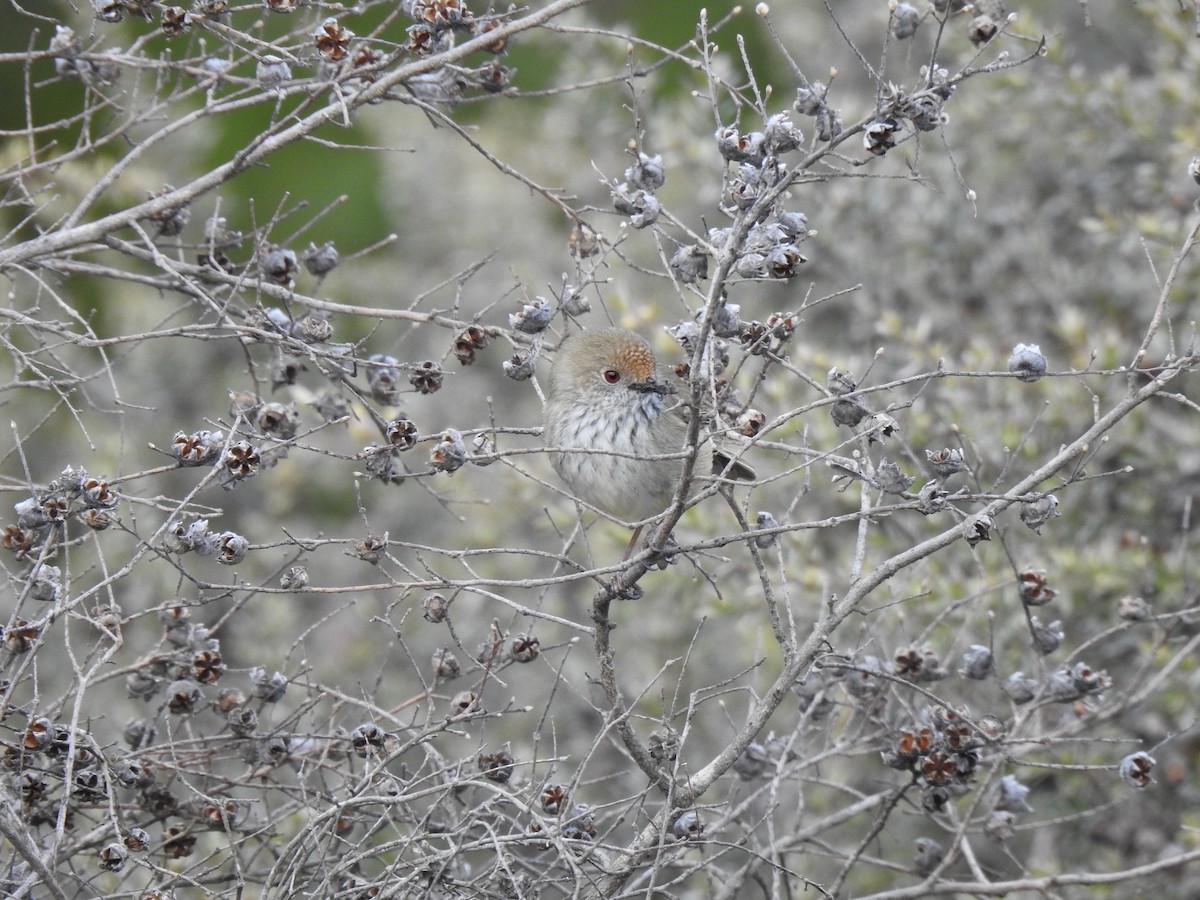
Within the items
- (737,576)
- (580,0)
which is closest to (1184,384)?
(737,576)

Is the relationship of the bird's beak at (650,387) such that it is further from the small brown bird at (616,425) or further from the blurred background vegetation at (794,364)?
the blurred background vegetation at (794,364)

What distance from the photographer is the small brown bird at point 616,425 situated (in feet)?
14.1

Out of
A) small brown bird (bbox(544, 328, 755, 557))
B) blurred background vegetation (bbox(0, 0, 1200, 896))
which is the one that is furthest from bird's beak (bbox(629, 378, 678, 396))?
blurred background vegetation (bbox(0, 0, 1200, 896))

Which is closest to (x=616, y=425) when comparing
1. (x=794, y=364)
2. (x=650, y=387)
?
(x=650, y=387)

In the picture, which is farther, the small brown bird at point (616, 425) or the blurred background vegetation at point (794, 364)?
the blurred background vegetation at point (794, 364)

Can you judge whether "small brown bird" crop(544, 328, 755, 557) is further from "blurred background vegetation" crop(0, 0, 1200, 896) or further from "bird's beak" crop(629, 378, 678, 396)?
"blurred background vegetation" crop(0, 0, 1200, 896)

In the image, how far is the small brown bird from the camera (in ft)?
14.1

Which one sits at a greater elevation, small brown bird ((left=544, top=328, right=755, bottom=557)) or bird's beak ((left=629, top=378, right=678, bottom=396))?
bird's beak ((left=629, top=378, right=678, bottom=396))

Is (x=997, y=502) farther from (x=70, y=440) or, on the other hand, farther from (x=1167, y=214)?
(x=70, y=440)

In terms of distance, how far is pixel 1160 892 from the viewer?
5074 mm

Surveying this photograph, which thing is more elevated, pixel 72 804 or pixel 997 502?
pixel 997 502

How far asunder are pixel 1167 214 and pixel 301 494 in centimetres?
572

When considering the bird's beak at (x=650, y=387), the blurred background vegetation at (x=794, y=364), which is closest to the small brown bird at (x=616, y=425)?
the bird's beak at (x=650, y=387)

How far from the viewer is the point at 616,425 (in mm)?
4406
